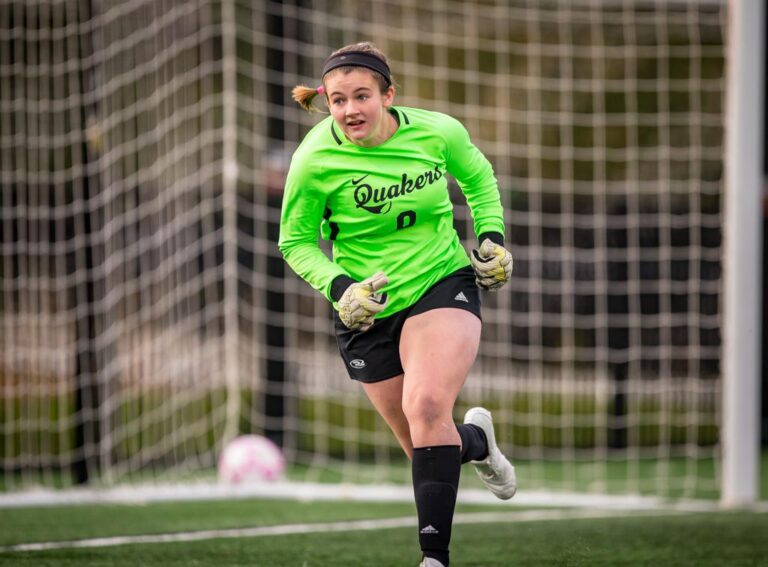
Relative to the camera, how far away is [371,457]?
34.2 feet

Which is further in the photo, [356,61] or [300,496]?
[300,496]

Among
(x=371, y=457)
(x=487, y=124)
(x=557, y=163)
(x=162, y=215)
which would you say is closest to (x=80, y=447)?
(x=162, y=215)

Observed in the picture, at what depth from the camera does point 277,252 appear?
9.66m

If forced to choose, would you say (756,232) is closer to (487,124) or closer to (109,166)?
(109,166)

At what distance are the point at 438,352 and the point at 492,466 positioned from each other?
0.85 metres

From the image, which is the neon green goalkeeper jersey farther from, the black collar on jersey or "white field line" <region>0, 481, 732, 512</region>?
Result: "white field line" <region>0, 481, 732, 512</region>

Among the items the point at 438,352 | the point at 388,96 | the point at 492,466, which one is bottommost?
the point at 492,466

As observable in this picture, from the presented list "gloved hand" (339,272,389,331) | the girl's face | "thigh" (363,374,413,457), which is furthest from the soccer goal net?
"gloved hand" (339,272,389,331)

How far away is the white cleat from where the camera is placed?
485cm

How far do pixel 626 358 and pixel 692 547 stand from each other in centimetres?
479

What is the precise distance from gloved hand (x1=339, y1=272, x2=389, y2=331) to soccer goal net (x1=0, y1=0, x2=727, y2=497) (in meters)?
4.18

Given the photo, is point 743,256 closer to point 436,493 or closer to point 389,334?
point 389,334

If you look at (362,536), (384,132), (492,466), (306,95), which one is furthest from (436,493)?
(362,536)

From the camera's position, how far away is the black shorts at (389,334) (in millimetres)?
4379
